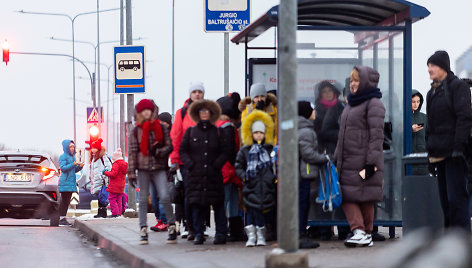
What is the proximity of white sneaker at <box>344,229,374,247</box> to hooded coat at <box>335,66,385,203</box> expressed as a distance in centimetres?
35

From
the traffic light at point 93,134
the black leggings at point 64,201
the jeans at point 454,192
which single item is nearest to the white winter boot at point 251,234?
the jeans at point 454,192

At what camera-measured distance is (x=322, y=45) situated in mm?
12055

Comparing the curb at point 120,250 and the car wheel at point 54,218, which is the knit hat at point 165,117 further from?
the car wheel at point 54,218

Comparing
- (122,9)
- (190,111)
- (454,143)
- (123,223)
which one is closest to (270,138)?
(190,111)

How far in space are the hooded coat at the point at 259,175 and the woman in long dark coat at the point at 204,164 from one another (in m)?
0.39

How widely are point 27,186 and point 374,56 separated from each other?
31.0 feet

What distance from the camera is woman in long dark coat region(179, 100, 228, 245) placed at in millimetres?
11570

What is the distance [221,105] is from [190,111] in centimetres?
66

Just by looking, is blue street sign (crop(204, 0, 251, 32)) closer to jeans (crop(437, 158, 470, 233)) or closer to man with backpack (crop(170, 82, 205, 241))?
man with backpack (crop(170, 82, 205, 241))

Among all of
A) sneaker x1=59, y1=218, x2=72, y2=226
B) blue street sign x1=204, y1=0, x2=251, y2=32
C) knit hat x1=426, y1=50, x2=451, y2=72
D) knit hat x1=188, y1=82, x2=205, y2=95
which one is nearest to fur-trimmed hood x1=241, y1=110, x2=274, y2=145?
knit hat x1=188, y1=82, x2=205, y2=95

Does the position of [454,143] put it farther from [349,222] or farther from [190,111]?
[190,111]

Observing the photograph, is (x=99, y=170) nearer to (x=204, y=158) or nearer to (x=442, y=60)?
(x=204, y=158)

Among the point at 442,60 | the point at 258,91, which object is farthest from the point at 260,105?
the point at 442,60

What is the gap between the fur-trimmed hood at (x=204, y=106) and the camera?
11.8 metres
